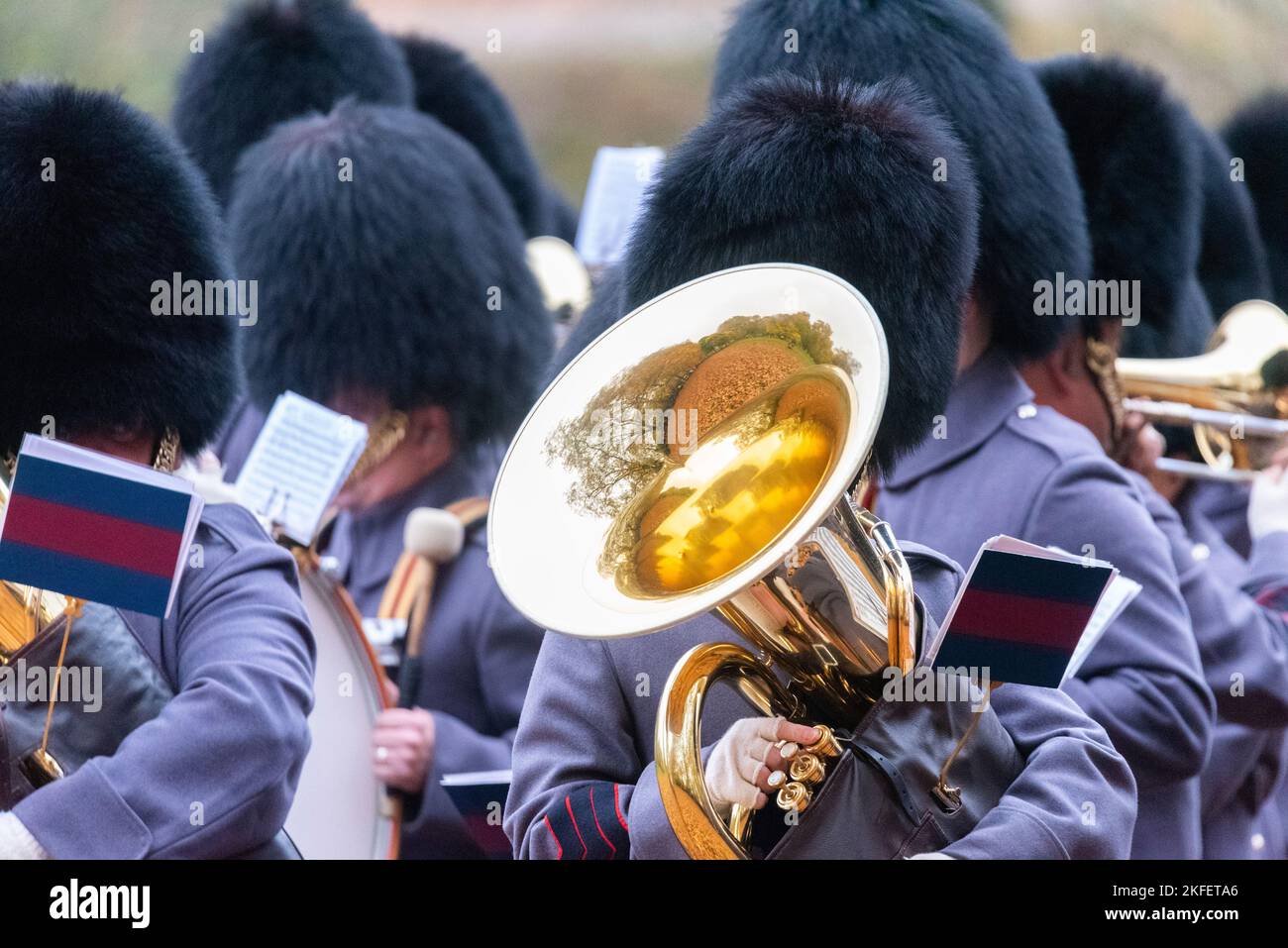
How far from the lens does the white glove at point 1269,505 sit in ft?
13.7

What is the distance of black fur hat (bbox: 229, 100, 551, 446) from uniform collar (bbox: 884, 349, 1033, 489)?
4.76ft

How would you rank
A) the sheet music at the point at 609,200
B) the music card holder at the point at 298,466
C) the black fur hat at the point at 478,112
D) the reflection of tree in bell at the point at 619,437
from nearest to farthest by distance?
the reflection of tree in bell at the point at 619,437 → the music card holder at the point at 298,466 → the sheet music at the point at 609,200 → the black fur hat at the point at 478,112

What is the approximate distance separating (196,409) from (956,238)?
118cm

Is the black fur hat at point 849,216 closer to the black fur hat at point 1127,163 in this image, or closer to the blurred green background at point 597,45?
the black fur hat at point 1127,163

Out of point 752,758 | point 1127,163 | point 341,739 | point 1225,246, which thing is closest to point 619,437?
point 752,758

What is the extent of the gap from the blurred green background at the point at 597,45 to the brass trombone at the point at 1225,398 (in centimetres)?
349

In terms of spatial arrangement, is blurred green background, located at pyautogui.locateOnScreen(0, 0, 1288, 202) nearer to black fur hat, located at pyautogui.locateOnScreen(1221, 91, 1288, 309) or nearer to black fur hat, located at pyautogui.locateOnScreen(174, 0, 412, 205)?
black fur hat, located at pyautogui.locateOnScreen(1221, 91, 1288, 309)

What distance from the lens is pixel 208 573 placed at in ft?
8.70

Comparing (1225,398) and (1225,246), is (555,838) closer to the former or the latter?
(1225,398)

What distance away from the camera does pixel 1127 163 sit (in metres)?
4.52

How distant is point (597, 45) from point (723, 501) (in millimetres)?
16223

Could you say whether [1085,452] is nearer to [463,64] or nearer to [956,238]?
[956,238]

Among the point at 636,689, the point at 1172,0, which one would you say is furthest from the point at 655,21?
the point at 636,689

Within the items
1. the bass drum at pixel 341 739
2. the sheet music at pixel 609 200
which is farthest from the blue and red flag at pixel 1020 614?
the sheet music at pixel 609 200
